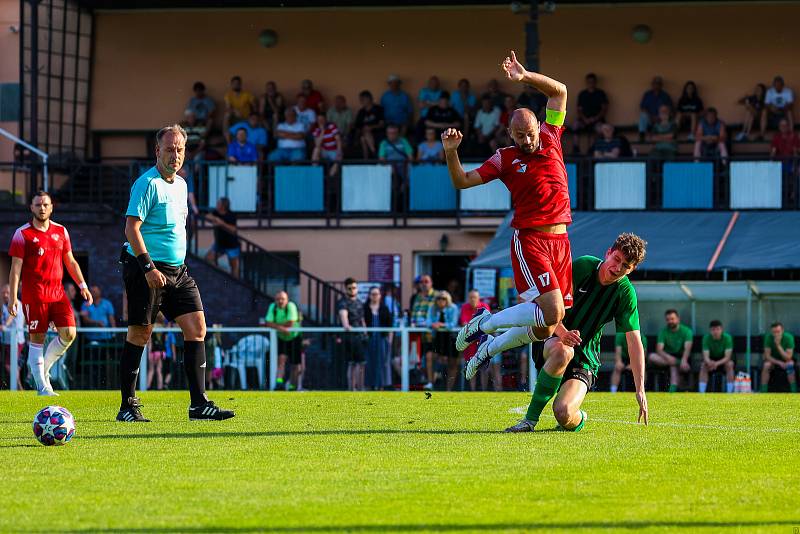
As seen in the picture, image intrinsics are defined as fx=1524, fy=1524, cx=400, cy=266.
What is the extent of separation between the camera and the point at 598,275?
10781 millimetres

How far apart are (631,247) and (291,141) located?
61.0 feet

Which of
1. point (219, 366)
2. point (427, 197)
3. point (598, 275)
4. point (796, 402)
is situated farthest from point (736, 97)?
point (598, 275)

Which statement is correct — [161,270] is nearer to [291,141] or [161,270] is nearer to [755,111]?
[291,141]

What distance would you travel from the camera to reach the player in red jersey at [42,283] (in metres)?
15.5

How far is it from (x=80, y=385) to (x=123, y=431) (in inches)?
429

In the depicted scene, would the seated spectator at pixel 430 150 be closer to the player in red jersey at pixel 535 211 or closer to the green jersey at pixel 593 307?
the player in red jersey at pixel 535 211

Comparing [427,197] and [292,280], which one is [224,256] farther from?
[427,197]

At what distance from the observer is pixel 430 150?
2781 cm

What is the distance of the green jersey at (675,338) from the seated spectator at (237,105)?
34.5ft

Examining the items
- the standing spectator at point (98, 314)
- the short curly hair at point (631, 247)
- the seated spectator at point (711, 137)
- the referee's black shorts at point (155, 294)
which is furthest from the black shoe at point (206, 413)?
the seated spectator at point (711, 137)

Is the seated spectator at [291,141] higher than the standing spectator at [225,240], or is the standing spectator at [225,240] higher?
the seated spectator at [291,141]

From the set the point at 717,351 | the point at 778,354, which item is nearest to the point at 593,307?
the point at 717,351

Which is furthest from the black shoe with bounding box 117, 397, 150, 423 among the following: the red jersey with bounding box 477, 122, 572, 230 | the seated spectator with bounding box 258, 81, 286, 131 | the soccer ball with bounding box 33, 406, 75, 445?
the seated spectator with bounding box 258, 81, 286, 131

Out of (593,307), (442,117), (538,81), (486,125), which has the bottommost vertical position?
(593,307)
